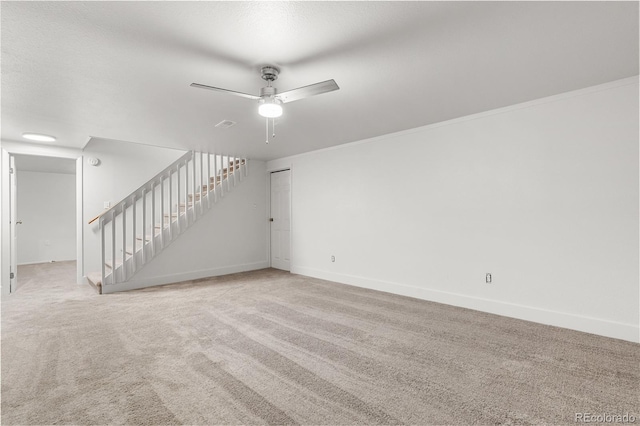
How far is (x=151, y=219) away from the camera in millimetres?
5629

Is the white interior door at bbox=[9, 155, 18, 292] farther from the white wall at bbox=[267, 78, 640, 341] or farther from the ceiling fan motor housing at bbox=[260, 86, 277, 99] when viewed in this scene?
the white wall at bbox=[267, 78, 640, 341]

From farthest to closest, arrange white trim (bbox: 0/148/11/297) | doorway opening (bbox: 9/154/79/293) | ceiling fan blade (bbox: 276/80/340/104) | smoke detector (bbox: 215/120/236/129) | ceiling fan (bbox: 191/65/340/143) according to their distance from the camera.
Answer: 1. doorway opening (bbox: 9/154/79/293)
2. white trim (bbox: 0/148/11/297)
3. smoke detector (bbox: 215/120/236/129)
4. ceiling fan (bbox: 191/65/340/143)
5. ceiling fan blade (bbox: 276/80/340/104)

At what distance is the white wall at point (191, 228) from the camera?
214 inches

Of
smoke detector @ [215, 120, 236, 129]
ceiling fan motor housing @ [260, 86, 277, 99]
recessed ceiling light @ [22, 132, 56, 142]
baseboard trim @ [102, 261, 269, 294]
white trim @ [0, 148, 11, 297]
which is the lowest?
baseboard trim @ [102, 261, 269, 294]

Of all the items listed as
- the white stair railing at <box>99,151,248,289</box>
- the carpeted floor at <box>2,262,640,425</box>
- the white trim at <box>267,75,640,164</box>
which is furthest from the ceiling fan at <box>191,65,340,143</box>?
the white stair railing at <box>99,151,248,289</box>

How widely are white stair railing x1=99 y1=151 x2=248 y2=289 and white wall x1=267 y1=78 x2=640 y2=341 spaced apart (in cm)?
264

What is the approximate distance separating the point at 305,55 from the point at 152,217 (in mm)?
4158

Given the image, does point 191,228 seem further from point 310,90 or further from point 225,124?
point 310,90

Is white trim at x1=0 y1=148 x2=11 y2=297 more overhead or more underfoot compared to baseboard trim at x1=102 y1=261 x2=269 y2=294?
more overhead

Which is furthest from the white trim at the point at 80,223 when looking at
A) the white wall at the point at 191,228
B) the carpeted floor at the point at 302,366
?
the carpeted floor at the point at 302,366

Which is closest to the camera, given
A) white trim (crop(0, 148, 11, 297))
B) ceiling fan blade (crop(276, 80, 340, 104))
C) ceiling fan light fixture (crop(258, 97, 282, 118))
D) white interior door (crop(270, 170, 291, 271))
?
ceiling fan blade (crop(276, 80, 340, 104))

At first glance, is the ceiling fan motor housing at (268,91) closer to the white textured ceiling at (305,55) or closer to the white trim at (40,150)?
the white textured ceiling at (305,55)

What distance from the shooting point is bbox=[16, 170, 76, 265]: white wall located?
7.64 meters

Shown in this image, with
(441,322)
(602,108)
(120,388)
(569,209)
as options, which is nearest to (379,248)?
(441,322)
